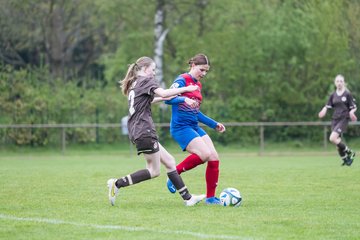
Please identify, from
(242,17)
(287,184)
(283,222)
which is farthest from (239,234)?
(242,17)

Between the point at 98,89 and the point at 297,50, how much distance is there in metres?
7.54

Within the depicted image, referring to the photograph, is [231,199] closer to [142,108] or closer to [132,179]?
[132,179]

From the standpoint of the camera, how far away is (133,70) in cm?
985

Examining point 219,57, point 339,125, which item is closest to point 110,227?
point 339,125

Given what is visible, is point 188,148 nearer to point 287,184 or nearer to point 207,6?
point 287,184

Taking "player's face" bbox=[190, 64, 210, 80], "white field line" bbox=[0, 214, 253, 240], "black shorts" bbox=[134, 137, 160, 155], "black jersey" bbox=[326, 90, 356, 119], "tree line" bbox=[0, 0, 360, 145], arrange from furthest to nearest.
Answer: "tree line" bbox=[0, 0, 360, 145]
"black jersey" bbox=[326, 90, 356, 119]
"player's face" bbox=[190, 64, 210, 80]
"black shorts" bbox=[134, 137, 160, 155]
"white field line" bbox=[0, 214, 253, 240]

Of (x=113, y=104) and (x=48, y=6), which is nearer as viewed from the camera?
(x=113, y=104)

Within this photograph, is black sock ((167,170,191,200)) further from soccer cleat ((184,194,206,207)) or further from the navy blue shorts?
the navy blue shorts

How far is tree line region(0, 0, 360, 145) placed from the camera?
27.8m

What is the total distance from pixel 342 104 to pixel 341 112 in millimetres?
214

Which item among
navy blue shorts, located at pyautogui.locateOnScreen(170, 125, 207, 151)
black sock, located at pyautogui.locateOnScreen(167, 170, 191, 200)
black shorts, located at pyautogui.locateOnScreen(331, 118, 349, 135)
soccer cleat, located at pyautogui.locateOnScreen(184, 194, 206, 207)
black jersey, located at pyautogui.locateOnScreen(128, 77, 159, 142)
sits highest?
black jersey, located at pyautogui.locateOnScreen(128, 77, 159, 142)

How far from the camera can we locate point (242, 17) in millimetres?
31953

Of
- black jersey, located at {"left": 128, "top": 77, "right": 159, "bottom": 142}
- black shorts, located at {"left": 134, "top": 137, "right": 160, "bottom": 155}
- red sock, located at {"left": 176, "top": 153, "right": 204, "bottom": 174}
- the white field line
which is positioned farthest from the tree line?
the white field line

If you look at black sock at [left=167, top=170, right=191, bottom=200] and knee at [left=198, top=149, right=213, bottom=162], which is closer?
black sock at [left=167, top=170, right=191, bottom=200]
